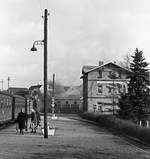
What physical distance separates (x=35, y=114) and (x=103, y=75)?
160ft

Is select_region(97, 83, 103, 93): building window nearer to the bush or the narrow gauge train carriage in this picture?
the bush

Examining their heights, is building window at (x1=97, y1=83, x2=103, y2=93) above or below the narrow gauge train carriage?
above

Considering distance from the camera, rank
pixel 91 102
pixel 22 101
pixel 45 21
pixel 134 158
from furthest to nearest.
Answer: pixel 91 102 → pixel 22 101 → pixel 45 21 → pixel 134 158

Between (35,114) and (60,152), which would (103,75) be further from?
(60,152)

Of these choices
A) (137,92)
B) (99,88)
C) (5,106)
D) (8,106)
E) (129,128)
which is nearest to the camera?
(129,128)

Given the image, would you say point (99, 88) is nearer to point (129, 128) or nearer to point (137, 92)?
point (137, 92)

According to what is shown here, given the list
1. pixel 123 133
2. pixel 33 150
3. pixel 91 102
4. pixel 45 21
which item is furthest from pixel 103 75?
pixel 33 150

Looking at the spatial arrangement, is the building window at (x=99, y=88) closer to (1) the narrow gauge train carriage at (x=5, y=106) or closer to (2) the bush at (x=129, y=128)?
(2) the bush at (x=129, y=128)

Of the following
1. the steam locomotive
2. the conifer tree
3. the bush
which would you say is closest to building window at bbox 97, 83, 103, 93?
the steam locomotive

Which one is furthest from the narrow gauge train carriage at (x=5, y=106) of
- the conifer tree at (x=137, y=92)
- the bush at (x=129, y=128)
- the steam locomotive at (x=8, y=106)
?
the conifer tree at (x=137, y=92)

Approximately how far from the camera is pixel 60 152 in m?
15.6

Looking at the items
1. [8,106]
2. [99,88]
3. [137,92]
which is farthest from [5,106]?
[99,88]

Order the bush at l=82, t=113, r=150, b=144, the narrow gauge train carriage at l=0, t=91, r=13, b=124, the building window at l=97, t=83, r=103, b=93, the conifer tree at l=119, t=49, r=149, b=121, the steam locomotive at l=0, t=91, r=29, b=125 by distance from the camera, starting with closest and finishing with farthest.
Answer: the bush at l=82, t=113, r=150, b=144 → the narrow gauge train carriage at l=0, t=91, r=13, b=124 → the steam locomotive at l=0, t=91, r=29, b=125 → the conifer tree at l=119, t=49, r=149, b=121 → the building window at l=97, t=83, r=103, b=93

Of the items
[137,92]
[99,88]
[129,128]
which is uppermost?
[99,88]
